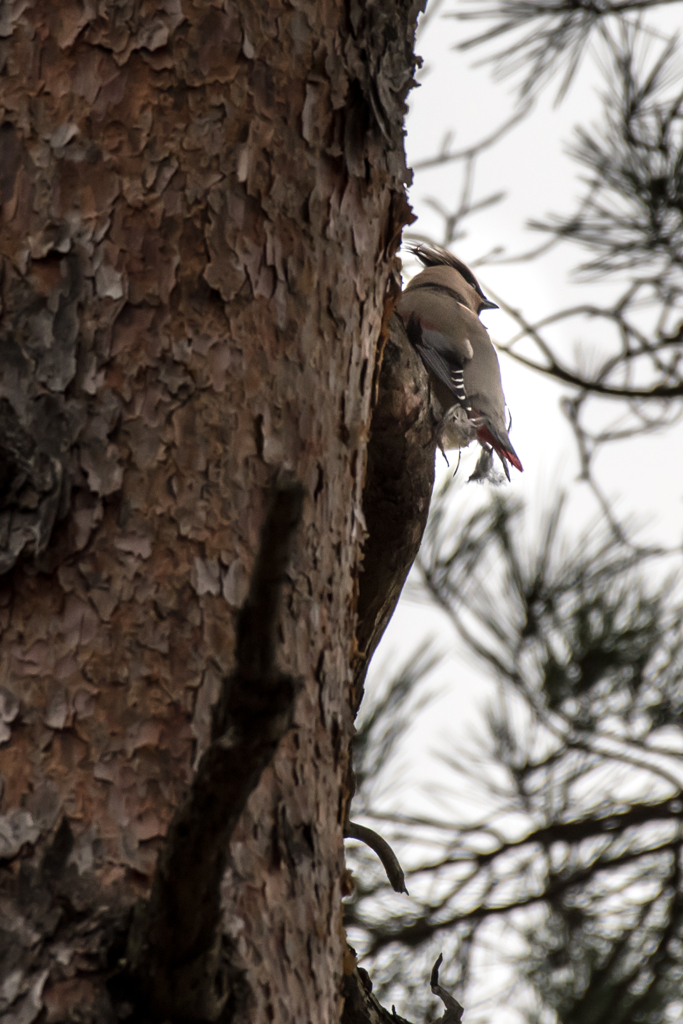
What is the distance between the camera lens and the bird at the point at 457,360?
4.34 feet

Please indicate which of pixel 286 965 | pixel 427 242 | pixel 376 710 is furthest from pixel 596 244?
pixel 286 965

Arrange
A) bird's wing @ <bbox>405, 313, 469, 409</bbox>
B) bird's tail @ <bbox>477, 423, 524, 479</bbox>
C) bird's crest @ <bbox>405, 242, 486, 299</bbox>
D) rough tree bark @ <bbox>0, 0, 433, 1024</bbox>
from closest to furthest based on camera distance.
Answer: rough tree bark @ <bbox>0, 0, 433, 1024</bbox>
bird's wing @ <bbox>405, 313, 469, 409</bbox>
bird's tail @ <bbox>477, 423, 524, 479</bbox>
bird's crest @ <bbox>405, 242, 486, 299</bbox>

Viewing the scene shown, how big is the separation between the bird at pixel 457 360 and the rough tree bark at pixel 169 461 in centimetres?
50

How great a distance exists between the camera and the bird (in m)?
1.32

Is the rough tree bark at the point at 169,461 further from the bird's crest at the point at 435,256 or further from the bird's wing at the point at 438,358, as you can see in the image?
the bird's crest at the point at 435,256

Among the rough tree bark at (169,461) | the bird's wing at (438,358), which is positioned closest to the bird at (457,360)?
the bird's wing at (438,358)

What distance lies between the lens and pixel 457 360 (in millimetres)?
1344

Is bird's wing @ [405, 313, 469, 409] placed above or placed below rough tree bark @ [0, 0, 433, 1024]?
above

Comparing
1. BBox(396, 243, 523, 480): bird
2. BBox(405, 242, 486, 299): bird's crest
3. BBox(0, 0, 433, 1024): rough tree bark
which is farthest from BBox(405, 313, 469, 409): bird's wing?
BBox(0, 0, 433, 1024): rough tree bark

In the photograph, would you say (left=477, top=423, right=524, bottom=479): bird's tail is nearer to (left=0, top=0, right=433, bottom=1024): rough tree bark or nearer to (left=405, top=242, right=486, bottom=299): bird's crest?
(left=405, top=242, right=486, bottom=299): bird's crest

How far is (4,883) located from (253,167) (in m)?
0.47

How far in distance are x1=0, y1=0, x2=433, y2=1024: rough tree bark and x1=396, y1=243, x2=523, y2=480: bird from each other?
1.65 feet

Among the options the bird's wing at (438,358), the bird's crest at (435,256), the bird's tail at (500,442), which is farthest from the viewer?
the bird's crest at (435,256)

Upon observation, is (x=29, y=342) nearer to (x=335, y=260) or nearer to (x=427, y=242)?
(x=335, y=260)
